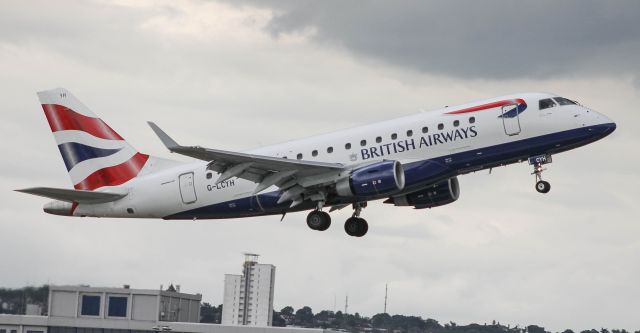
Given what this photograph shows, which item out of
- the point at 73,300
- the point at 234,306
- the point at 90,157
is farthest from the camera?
the point at 234,306

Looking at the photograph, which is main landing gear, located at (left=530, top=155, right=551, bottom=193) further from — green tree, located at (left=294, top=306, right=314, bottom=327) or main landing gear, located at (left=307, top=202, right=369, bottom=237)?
green tree, located at (left=294, top=306, right=314, bottom=327)

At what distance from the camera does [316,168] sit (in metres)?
63.6

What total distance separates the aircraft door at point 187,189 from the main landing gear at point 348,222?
20.1ft

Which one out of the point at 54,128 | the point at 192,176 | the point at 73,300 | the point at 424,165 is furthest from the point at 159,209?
the point at 73,300

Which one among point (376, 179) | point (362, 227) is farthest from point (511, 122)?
point (362, 227)

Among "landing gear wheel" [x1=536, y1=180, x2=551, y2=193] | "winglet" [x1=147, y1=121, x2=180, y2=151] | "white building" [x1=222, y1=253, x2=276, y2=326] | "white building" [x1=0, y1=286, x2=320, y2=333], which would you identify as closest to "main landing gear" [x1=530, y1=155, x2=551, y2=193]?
"landing gear wheel" [x1=536, y1=180, x2=551, y2=193]

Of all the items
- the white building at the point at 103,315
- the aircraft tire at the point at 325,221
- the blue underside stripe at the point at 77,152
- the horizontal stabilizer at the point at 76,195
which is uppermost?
the blue underside stripe at the point at 77,152

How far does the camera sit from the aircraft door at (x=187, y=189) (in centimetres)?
6825

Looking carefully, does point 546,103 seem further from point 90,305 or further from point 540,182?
point 90,305

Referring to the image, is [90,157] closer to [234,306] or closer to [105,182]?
[105,182]

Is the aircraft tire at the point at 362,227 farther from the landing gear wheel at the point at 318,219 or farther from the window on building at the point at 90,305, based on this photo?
the window on building at the point at 90,305

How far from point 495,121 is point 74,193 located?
2191cm

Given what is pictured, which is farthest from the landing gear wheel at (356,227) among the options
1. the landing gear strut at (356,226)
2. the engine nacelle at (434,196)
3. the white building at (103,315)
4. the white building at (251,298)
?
the white building at (251,298)

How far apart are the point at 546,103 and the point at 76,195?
24276 mm
